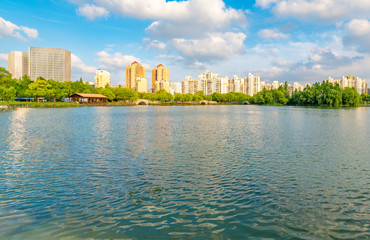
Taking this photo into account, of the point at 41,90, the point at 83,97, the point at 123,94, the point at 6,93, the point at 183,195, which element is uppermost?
the point at 123,94

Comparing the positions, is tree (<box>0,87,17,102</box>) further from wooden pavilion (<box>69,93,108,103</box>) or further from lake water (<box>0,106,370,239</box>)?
lake water (<box>0,106,370,239</box>)

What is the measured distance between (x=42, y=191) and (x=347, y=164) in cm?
1692

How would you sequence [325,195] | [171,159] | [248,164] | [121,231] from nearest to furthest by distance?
1. [121,231]
2. [325,195]
3. [248,164]
4. [171,159]

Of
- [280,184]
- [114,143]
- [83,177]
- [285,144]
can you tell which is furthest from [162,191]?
[285,144]

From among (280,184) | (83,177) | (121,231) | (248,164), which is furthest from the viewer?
(248,164)

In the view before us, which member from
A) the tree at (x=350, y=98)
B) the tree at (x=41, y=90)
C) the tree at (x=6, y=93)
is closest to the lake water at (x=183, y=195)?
the tree at (x=6, y=93)

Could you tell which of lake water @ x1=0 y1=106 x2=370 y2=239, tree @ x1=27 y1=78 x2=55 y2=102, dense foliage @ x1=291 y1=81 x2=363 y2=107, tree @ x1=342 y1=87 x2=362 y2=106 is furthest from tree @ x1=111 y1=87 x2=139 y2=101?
lake water @ x1=0 y1=106 x2=370 y2=239

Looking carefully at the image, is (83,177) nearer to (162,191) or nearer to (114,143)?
(162,191)

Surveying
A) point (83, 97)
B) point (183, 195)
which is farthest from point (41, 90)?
point (183, 195)

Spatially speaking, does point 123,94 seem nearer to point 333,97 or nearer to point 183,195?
point 333,97

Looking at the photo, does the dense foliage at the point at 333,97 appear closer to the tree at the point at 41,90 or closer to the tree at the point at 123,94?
the tree at the point at 123,94

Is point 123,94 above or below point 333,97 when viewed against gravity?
above

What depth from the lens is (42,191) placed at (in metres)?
10.8

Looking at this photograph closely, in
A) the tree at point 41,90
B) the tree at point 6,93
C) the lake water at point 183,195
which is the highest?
the tree at point 41,90
